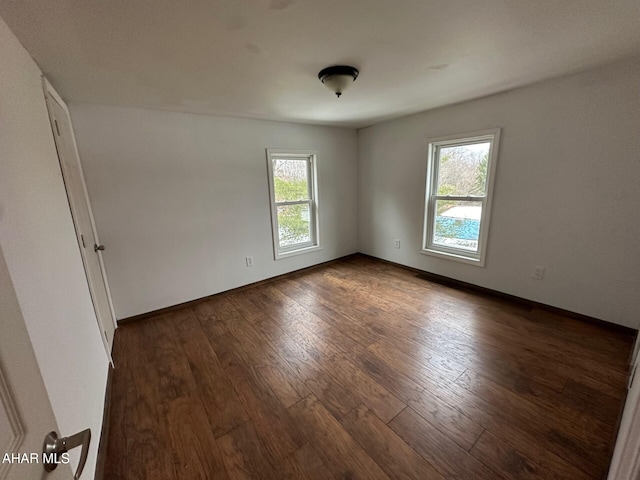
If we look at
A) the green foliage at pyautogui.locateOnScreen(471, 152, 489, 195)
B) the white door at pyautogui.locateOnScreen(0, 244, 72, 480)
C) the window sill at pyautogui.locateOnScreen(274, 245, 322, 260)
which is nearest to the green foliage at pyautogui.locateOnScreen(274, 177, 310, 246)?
the window sill at pyautogui.locateOnScreen(274, 245, 322, 260)

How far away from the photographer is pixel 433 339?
2.27 meters

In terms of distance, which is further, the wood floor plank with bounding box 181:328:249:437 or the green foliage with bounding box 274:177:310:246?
the green foliage with bounding box 274:177:310:246

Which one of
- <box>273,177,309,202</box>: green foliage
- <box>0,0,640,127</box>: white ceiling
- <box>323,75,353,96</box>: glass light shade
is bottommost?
<box>273,177,309,202</box>: green foliage

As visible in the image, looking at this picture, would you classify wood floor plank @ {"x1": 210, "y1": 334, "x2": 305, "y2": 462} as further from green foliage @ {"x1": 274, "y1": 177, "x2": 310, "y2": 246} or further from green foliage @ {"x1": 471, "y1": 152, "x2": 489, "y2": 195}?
green foliage @ {"x1": 471, "y1": 152, "x2": 489, "y2": 195}

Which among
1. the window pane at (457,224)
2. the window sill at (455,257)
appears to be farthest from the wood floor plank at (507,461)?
the window pane at (457,224)

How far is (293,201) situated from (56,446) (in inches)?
137

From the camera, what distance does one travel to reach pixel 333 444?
142 centimetres

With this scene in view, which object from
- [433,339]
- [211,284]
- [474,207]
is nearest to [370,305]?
[433,339]

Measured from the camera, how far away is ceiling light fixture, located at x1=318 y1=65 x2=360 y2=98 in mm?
1845

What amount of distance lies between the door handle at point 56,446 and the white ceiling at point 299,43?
159cm

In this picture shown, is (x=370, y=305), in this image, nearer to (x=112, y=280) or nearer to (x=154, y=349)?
(x=154, y=349)

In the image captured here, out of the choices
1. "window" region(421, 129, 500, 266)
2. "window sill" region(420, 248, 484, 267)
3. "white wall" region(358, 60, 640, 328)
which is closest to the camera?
"white wall" region(358, 60, 640, 328)

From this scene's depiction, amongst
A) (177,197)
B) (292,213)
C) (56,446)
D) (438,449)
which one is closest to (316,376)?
(438,449)

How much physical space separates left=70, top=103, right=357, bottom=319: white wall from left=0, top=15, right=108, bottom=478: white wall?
907 mm
